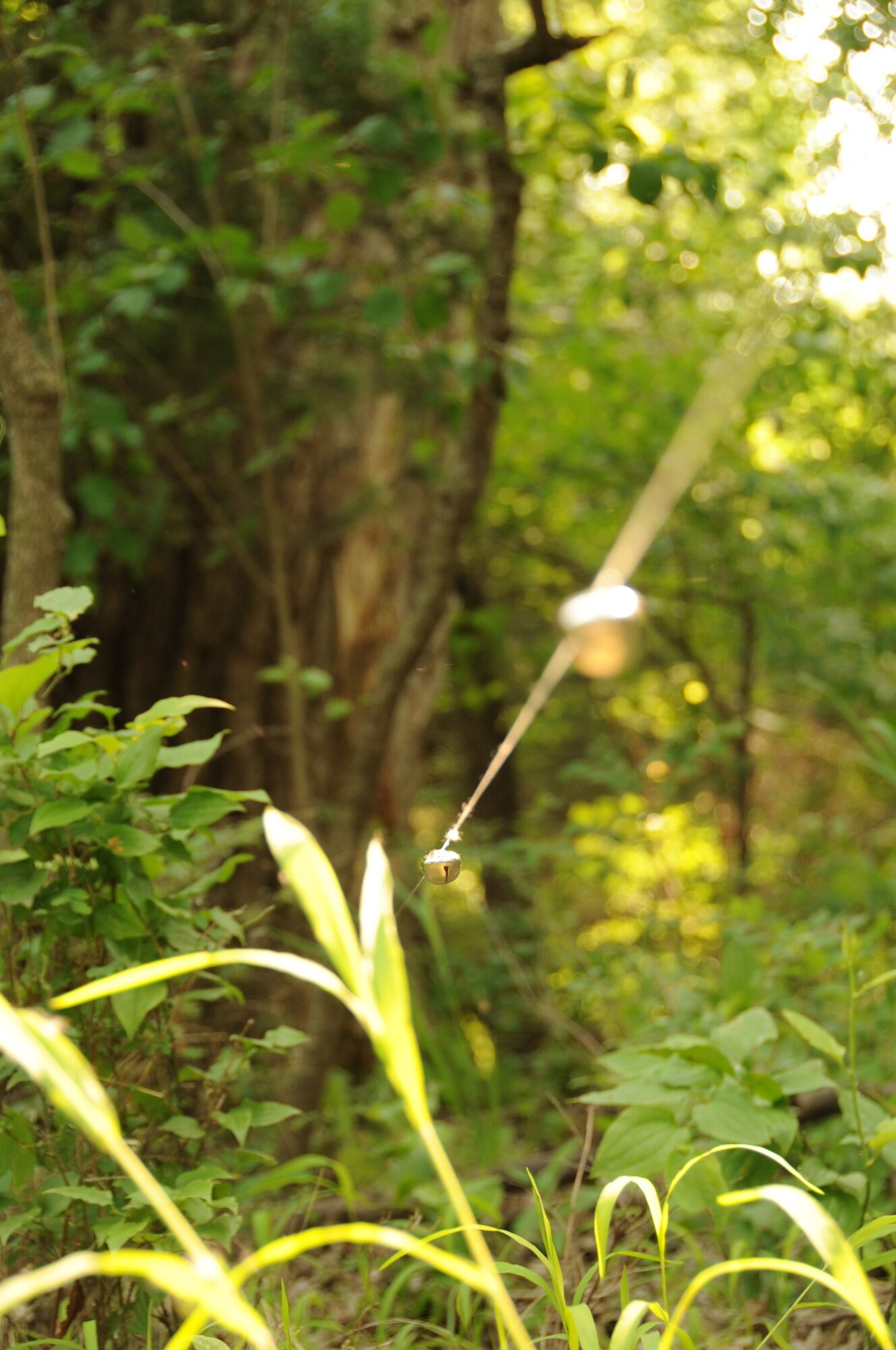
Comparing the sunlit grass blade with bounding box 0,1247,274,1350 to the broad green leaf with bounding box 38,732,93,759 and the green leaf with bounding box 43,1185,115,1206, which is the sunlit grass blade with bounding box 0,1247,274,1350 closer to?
the green leaf with bounding box 43,1185,115,1206

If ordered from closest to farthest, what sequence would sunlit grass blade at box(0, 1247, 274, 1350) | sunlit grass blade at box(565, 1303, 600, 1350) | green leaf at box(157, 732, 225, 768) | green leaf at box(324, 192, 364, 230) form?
sunlit grass blade at box(0, 1247, 274, 1350) < sunlit grass blade at box(565, 1303, 600, 1350) < green leaf at box(157, 732, 225, 768) < green leaf at box(324, 192, 364, 230)

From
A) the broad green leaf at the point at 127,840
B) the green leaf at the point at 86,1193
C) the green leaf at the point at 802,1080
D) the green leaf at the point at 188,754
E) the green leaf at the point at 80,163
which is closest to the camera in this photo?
the green leaf at the point at 86,1193

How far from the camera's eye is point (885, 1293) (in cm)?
156

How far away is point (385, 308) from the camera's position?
2.91 meters

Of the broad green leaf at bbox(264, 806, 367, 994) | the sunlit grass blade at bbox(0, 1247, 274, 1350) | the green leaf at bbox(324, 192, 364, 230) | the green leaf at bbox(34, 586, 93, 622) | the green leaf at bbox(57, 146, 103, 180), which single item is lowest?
the green leaf at bbox(34, 586, 93, 622)

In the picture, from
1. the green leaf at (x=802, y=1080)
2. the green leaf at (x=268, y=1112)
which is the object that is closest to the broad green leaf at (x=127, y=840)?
the green leaf at (x=268, y=1112)

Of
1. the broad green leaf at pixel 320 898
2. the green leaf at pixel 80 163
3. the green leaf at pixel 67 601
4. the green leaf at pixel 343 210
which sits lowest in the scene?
the green leaf at pixel 67 601

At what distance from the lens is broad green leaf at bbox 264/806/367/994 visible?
0.69 meters

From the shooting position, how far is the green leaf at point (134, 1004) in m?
1.22

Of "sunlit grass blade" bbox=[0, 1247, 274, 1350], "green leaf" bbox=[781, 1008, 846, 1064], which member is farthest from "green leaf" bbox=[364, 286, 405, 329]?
"sunlit grass blade" bbox=[0, 1247, 274, 1350]

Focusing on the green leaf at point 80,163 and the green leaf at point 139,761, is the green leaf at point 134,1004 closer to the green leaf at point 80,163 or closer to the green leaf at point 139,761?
the green leaf at point 139,761

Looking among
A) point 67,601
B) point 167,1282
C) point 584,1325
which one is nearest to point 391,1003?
point 167,1282

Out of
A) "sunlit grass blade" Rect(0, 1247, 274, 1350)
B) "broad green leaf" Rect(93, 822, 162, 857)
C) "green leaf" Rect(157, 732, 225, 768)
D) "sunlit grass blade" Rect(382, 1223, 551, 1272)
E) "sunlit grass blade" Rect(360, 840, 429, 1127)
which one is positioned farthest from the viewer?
"green leaf" Rect(157, 732, 225, 768)

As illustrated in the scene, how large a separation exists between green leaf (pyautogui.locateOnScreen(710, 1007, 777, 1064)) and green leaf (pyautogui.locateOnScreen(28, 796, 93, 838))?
91 centimetres
